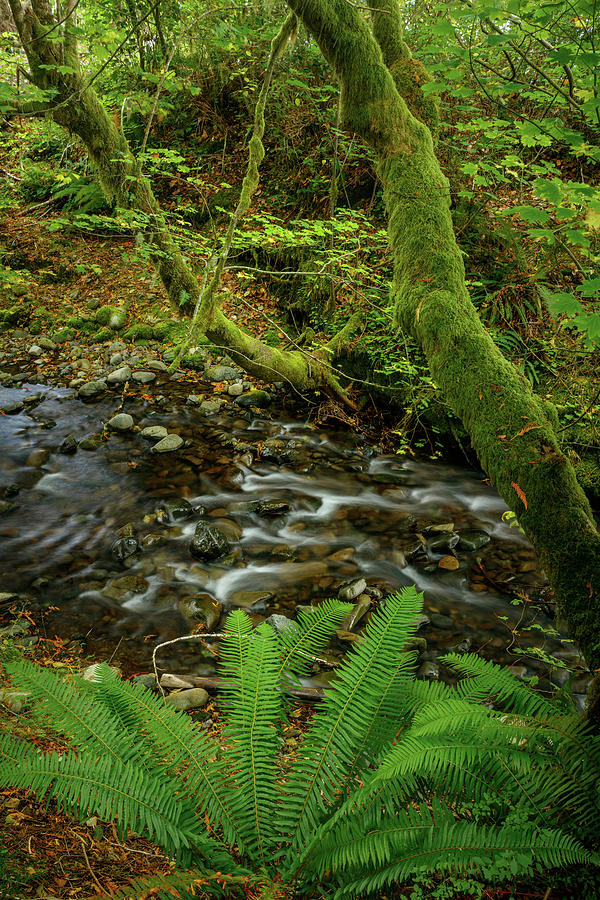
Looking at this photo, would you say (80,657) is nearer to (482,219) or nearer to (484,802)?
(484,802)

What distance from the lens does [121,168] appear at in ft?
19.1

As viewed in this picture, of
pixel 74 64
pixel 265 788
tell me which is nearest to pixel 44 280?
pixel 74 64

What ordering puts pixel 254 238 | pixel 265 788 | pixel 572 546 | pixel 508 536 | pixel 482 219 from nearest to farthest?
pixel 265 788 → pixel 572 546 → pixel 508 536 → pixel 254 238 → pixel 482 219

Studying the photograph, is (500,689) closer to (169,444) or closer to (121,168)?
(169,444)

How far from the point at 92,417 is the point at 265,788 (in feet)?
22.0

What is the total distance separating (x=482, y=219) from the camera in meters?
7.38

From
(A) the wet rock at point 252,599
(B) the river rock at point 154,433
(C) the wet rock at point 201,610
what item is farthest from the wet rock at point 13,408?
(A) the wet rock at point 252,599

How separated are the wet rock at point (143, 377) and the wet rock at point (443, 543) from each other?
5.40m

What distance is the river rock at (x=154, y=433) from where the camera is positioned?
698cm

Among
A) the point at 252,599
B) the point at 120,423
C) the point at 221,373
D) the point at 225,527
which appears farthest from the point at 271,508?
the point at 221,373

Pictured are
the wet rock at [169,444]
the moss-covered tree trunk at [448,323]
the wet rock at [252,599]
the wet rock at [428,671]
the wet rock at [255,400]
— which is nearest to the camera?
the moss-covered tree trunk at [448,323]

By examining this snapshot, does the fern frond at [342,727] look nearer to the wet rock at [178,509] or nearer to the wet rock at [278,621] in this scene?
the wet rock at [278,621]

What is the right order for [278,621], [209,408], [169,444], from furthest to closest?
[209,408] < [169,444] < [278,621]

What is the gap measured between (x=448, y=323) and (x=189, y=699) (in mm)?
2865
